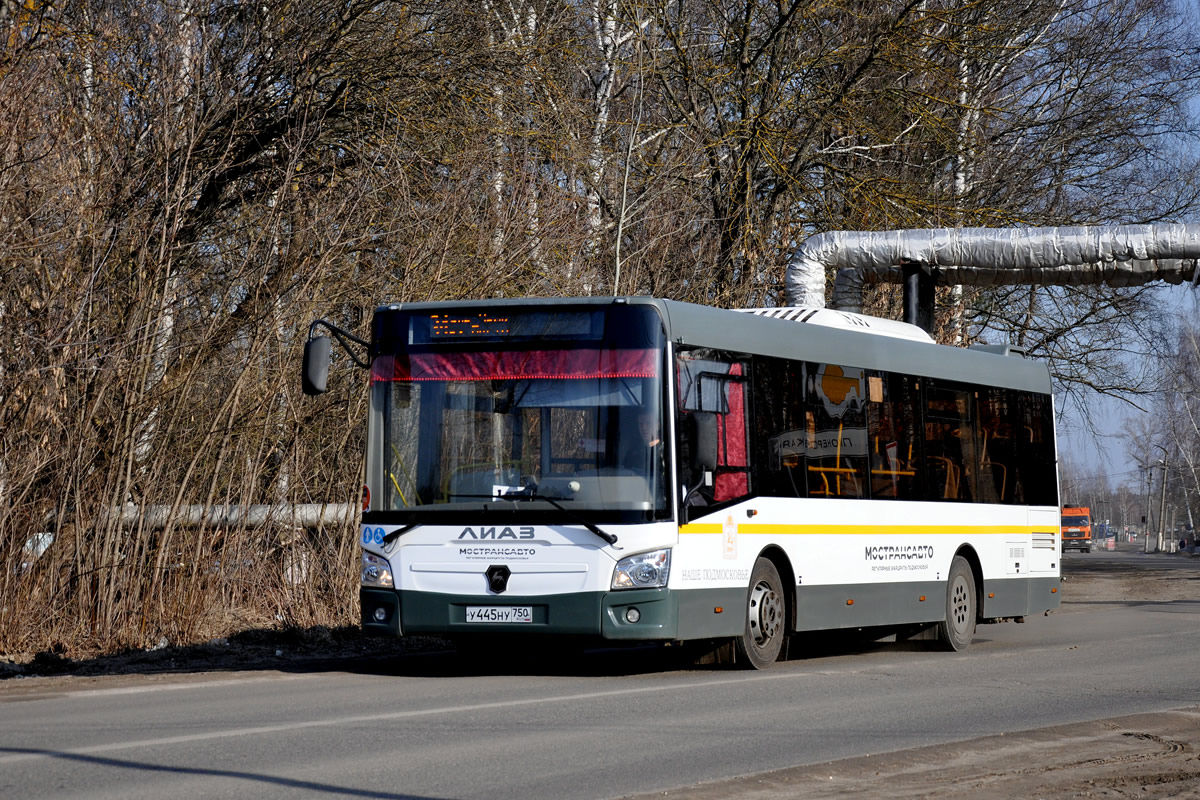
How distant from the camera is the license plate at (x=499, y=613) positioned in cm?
1245

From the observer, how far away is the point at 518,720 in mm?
9789

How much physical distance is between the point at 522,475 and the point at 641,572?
119 centimetres

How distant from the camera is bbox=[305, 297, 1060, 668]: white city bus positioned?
40.7 ft

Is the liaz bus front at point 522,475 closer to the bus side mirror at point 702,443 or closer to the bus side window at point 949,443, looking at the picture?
the bus side mirror at point 702,443

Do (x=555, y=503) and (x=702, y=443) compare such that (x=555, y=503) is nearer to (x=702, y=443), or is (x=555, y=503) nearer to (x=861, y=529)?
(x=702, y=443)

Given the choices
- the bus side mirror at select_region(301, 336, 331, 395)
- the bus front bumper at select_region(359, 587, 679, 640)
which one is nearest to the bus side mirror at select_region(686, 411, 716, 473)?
the bus front bumper at select_region(359, 587, 679, 640)

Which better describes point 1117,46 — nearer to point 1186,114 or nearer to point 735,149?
point 1186,114

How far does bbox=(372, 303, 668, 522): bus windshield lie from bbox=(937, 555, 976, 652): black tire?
5.97 m

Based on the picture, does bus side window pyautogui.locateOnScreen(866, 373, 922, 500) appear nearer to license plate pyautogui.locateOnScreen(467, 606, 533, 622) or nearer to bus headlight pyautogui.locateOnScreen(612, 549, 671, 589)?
bus headlight pyautogui.locateOnScreen(612, 549, 671, 589)

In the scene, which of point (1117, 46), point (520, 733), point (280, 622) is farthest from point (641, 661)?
point (1117, 46)

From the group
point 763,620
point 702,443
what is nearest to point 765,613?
point 763,620

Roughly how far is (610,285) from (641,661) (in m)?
8.84

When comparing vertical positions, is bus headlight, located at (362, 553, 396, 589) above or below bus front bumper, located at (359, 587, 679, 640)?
above

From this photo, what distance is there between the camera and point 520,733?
30.2 ft
